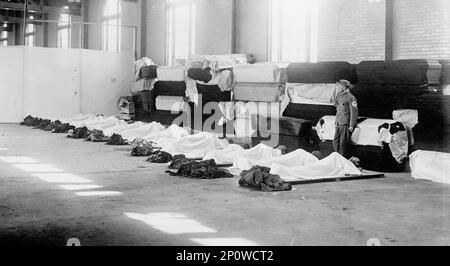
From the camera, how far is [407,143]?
385 inches

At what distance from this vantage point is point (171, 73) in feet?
57.1

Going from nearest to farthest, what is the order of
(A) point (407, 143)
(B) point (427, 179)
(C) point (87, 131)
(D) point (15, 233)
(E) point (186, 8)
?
(D) point (15, 233), (B) point (427, 179), (A) point (407, 143), (C) point (87, 131), (E) point (186, 8)

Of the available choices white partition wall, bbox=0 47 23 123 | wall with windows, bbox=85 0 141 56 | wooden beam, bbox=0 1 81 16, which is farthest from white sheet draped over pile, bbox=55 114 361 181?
wooden beam, bbox=0 1 81 16

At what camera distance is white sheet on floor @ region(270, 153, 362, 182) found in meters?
8.70

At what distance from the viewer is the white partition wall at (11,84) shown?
1920 centimetres

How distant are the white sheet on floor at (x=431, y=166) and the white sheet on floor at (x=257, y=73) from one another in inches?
196

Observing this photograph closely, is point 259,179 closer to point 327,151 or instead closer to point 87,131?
point 327,151

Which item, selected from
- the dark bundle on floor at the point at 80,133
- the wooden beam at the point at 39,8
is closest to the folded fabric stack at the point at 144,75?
the dark bundle on floor at the point at 80,133

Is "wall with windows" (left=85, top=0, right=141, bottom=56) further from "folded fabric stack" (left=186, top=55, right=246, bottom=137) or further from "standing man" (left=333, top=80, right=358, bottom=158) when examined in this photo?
"standing man" (left=333, top=80, right=358, bottom=158)

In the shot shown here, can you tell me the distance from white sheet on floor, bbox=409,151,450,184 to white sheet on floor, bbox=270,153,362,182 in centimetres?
107

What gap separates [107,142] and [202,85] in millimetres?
3806

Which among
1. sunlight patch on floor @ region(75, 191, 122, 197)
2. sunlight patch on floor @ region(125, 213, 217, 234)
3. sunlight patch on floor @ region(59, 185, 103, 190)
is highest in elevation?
sunlight patch on floor @ region(59, 185, 103, 190)

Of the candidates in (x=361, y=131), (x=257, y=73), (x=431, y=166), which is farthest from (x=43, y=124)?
(x=431, y=166)
